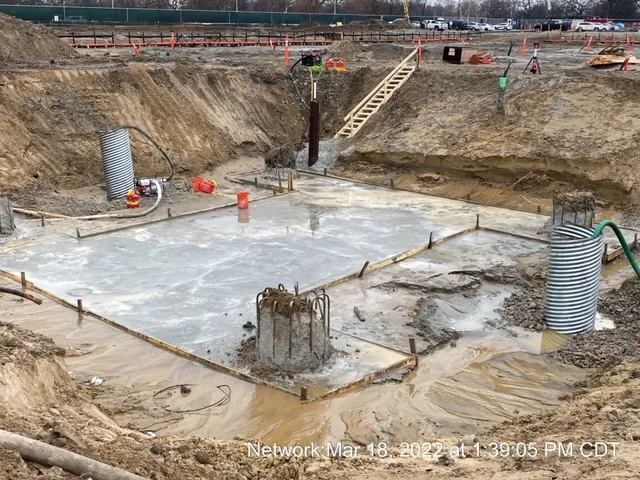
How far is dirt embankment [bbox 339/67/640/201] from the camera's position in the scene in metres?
17.8

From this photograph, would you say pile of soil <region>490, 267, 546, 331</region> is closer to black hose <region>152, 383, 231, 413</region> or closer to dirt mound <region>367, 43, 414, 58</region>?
black hose <region>152, 383, 231, 413</region>

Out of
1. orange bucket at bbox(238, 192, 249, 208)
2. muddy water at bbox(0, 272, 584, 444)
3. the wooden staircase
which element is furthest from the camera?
the wooden staircase

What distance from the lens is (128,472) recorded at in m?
4.56

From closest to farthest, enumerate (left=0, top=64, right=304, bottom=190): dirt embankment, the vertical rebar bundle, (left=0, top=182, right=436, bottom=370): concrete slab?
the vertical rebar bundle
(left=0, top=182, right=436, bottom=370): concrete slab
(left=0, top=64, right=304, bottom=190): dirt embankment

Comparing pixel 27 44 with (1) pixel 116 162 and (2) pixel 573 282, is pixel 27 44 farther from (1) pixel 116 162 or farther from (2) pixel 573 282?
(2) pixel 573 282

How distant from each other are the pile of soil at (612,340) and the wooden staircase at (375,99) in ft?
42.9

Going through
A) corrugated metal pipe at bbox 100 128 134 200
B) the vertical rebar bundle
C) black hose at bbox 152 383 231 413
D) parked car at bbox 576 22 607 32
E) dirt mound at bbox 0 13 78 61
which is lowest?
black hose at bbox 152 383 231 413

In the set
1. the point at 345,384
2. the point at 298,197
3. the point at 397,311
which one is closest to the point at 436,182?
the point at 298,197

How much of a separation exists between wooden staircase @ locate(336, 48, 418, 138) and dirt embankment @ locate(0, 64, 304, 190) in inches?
85.6

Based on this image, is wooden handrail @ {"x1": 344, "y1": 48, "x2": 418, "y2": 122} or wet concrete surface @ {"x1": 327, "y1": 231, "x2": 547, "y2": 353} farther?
wooden handrail @ {"x1": 344, "y1": 48, "x2": 418, "y2": 122}

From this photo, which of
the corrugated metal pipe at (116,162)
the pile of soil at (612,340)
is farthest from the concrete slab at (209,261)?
the pile of soil at (612,340)

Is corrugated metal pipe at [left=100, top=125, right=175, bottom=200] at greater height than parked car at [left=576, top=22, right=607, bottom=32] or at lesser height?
lesser

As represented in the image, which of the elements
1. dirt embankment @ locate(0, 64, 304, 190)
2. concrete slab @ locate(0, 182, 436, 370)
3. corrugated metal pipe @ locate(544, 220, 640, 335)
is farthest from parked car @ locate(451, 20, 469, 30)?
corrugated metal pipe @ locate(544, 220, 640, 335)

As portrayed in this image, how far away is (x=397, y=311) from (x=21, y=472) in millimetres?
7146
